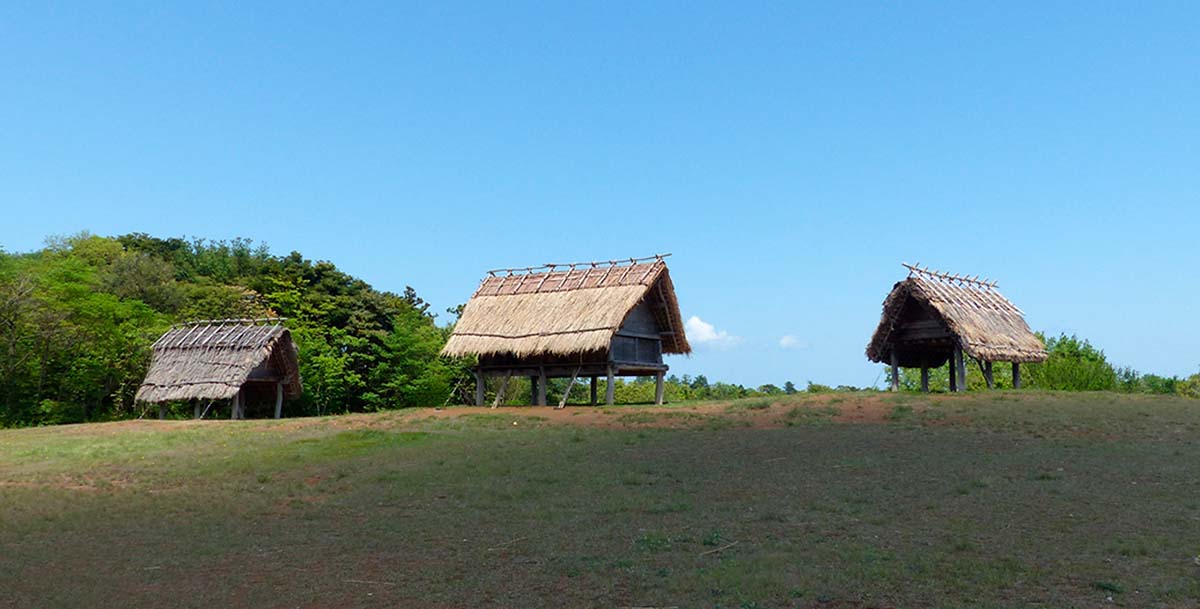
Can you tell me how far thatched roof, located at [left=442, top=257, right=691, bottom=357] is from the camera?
27.8 m

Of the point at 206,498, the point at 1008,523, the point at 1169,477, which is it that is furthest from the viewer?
the point at 206,498

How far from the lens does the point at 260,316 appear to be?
43.9 m

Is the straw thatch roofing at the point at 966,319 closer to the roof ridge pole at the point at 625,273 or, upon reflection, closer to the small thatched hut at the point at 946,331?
the small thatched hut at the point at 946,331

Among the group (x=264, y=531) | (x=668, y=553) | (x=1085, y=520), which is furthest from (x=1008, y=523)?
(x=264, y=531)

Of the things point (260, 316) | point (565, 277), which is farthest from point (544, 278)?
point (260, 316)

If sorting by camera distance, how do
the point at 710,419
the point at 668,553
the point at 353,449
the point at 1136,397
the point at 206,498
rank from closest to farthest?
→ the point at 668,553 < the point at 206,498 < the point at 353,449 < the point at 710,419 < the point at 1136,397

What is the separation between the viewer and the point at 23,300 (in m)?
34.2

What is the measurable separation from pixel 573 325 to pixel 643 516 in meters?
16.1

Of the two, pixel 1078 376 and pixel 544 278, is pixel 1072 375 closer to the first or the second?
pixel 1078 376

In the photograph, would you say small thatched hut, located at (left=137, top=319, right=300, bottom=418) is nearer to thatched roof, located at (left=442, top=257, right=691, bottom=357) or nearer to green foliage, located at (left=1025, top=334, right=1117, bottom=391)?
thatched roof, located at (left=442, top=257, right=691, bottom=357)

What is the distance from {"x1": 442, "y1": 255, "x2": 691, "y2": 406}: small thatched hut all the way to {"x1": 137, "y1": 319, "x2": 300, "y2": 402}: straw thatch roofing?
7361mm

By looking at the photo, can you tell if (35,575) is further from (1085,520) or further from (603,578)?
(1085,520)

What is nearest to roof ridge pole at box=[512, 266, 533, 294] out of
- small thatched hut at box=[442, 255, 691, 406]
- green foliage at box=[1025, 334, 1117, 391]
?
small thatched hut at box=[442, 255, 691, 406]

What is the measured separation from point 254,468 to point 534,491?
6.39m
